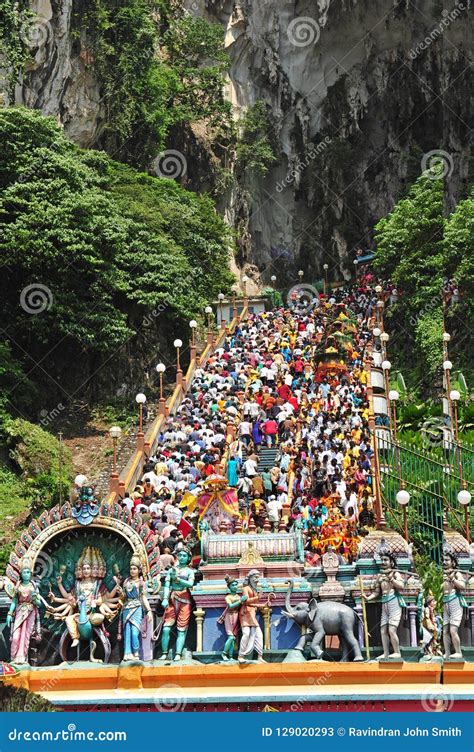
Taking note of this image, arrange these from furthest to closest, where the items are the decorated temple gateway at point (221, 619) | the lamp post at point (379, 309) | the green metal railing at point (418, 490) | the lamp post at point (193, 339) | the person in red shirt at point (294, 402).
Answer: the lamp post at point (379, 309), the lamp post at point (193, 339), the person in red shirt at point (294, 402), the green metal railing at point (418, 490), the decorated temple gateway at point (221, 619)

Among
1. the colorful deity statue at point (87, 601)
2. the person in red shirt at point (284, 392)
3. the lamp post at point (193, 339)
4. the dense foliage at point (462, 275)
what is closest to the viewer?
the colorful deity statue at point (87, 601)

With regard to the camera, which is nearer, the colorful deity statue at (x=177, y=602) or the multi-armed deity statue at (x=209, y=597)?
the multi-armed deity statue at (x=209, y=597)

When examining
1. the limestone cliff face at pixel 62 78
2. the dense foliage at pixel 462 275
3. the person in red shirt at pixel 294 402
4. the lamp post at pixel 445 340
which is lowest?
the person in red shirt at pixel 294 402

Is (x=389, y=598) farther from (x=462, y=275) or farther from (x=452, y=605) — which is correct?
(x=462, y=275)

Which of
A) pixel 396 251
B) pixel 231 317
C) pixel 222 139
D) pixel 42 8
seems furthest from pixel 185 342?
pixel 222 139

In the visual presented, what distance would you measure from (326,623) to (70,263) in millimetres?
17344

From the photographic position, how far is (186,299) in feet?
102

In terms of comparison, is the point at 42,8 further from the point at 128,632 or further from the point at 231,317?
the point at 128,632

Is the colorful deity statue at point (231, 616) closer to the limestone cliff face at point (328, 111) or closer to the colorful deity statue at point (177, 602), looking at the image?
the colorful deity statue at point (177, 602)

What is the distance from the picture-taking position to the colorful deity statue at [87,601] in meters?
12.6

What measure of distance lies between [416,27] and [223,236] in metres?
15.6

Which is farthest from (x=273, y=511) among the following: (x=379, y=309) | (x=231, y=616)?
(x=379, y=309)

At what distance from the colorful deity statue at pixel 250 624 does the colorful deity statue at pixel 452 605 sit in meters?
2.05

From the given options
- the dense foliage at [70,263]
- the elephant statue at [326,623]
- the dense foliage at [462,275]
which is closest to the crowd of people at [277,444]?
the elephant statue at [326,623]
